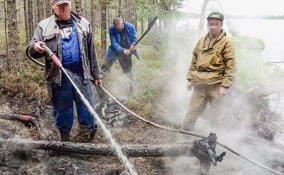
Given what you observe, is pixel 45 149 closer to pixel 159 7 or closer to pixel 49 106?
pixel 49 106

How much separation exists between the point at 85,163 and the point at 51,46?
75.6 inches

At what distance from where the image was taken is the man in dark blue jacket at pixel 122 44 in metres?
8.20

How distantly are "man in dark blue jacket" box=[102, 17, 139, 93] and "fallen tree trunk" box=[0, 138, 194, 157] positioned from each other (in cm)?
393

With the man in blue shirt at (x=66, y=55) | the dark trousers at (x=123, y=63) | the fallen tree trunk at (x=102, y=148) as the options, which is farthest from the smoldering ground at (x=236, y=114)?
the man in blue shirt at (x=66, y=55)

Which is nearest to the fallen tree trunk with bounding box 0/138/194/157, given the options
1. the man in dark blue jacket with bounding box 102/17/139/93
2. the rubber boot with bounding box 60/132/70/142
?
the rubber boot with bounding box 60/132/70/142

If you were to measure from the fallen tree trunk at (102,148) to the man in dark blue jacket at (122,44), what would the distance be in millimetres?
3929

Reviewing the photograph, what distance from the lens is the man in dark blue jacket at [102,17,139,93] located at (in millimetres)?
8203

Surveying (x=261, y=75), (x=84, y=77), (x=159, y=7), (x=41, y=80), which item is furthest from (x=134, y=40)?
(x=261, y=75)

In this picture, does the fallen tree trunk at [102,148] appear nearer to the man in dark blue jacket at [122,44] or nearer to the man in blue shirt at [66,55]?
the man in blue shirt at [66,55]

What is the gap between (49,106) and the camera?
708 cm

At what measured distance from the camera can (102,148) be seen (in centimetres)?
476

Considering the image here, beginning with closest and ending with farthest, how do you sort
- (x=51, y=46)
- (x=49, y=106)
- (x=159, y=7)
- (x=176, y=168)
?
(x=51, y=46) < (x=176, y=168) < (x=49, y=106) < (x=159, y=7)

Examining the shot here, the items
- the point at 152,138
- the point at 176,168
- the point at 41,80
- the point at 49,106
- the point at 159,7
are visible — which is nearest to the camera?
the point at 176,168

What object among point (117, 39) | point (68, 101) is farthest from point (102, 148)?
point (117, 39)
